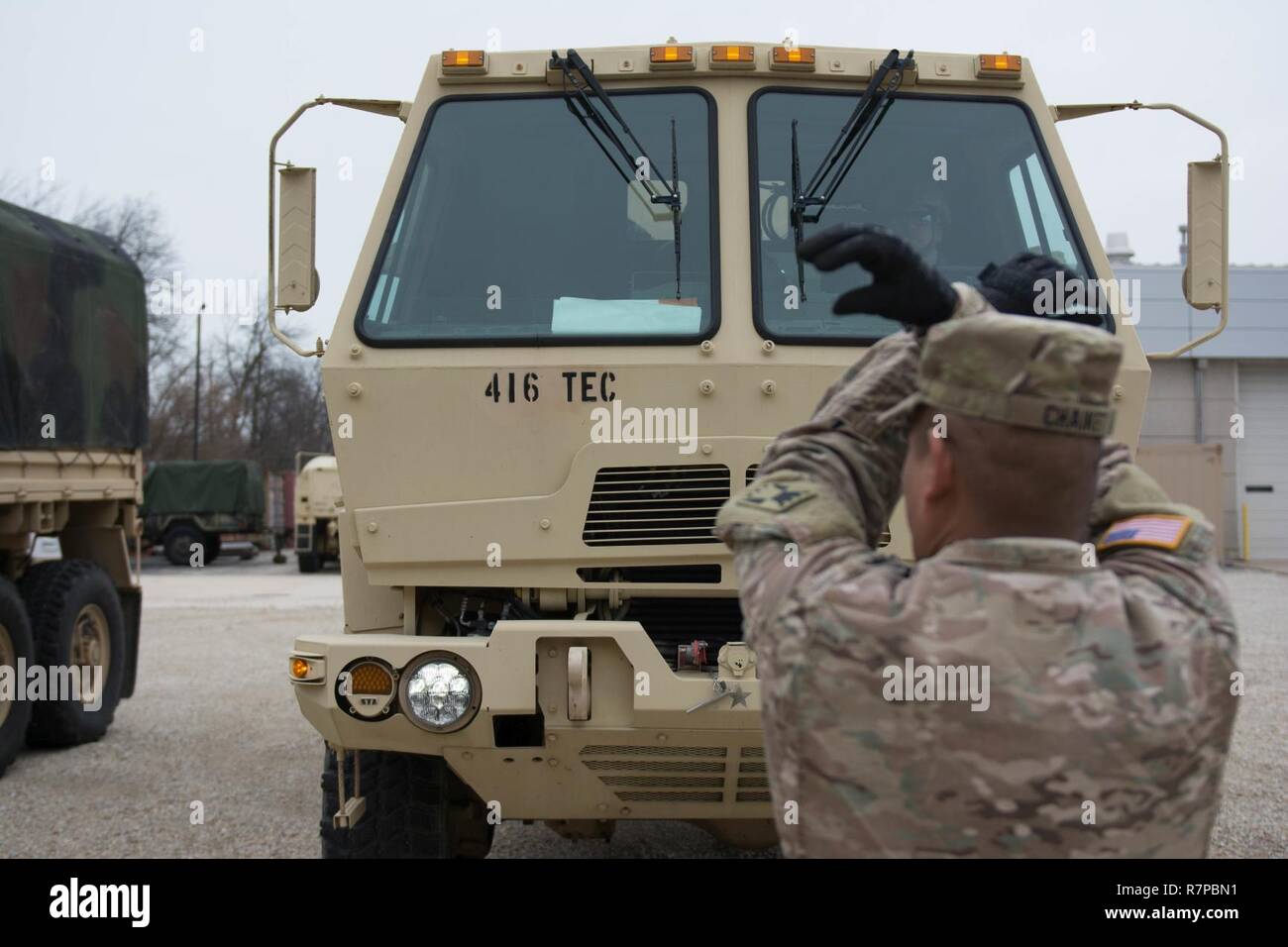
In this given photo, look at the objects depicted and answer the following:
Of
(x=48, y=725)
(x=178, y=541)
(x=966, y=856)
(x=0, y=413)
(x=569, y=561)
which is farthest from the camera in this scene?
(x=178, y=541)

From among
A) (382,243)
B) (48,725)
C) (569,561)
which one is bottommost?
(48,725)

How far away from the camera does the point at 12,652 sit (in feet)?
22.1

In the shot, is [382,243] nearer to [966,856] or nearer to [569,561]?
[569,561]

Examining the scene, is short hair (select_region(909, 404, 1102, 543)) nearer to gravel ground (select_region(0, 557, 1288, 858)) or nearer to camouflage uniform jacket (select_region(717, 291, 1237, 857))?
camouflage uniform jacket (select_region(717, 291, 1237, 857))

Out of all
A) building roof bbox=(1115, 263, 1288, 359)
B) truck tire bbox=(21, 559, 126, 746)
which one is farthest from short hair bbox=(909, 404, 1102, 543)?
building roof bbox=(1115, 263, 1288, 359)

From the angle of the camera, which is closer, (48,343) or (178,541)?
(48,343)

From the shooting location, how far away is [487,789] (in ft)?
12.2

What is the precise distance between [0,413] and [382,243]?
384 centimetres

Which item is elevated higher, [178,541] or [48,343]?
[48,343]

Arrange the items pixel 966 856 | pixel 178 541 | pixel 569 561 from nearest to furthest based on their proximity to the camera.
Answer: pixel 966 856, pixel 569 561, pixel 178 541

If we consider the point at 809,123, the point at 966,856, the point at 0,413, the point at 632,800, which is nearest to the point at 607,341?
the point at 809,123

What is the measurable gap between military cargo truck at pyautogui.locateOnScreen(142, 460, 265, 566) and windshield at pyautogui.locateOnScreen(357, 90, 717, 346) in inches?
982

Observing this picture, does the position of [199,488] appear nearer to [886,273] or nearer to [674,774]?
[674,774]

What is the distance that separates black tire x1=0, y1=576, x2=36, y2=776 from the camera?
6582 mm
